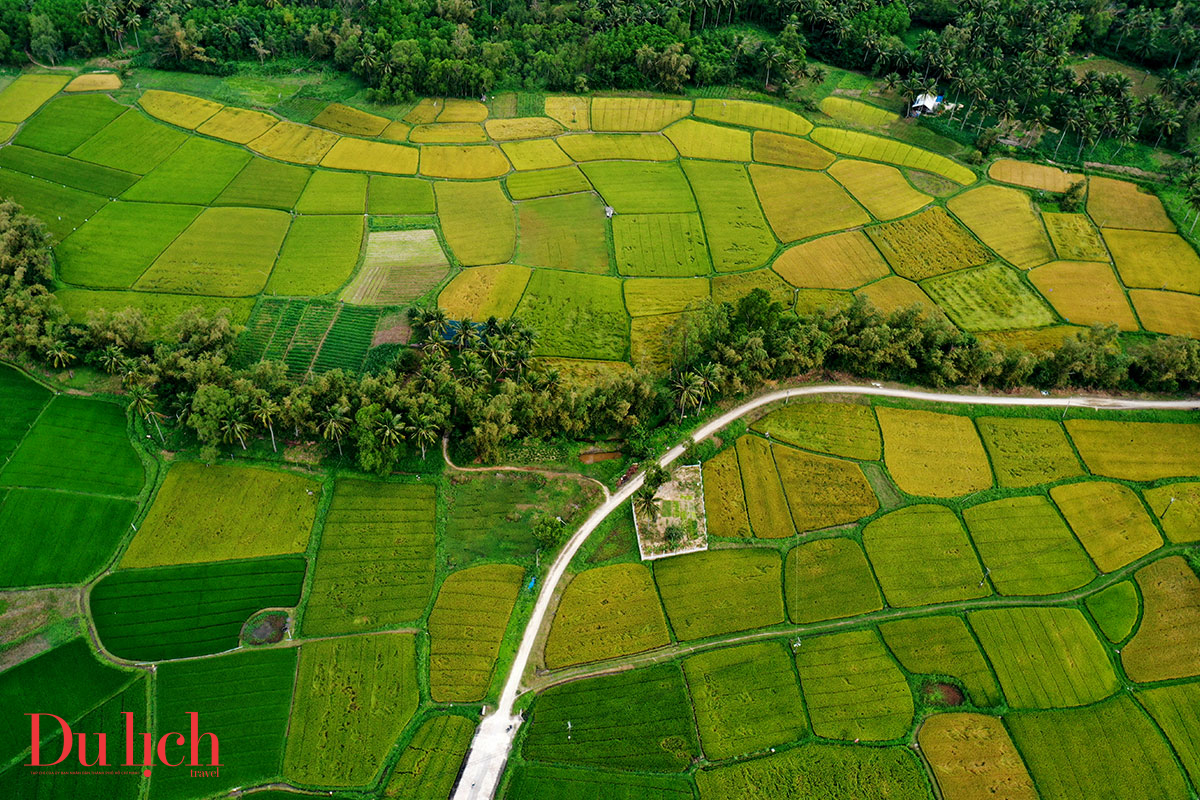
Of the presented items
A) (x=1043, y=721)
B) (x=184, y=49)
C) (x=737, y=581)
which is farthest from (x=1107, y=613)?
(x=184, y=49)

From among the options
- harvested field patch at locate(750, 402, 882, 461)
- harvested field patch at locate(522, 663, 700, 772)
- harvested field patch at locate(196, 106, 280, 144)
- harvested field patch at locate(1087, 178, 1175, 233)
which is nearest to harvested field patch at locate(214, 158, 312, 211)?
harvested field patch at locate(196, 106, 280, 144)

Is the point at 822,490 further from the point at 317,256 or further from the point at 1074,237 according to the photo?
the point at 317,256

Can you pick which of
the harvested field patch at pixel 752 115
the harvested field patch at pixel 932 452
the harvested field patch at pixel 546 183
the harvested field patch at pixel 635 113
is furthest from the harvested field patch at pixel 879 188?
the harvested field patch at pixel 932 452

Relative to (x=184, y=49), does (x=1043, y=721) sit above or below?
below

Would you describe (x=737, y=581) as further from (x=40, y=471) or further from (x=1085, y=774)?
(x=40, y=471)

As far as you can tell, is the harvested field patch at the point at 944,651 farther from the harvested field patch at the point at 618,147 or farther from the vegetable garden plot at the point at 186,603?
the harvested field patch at the point at 618,147

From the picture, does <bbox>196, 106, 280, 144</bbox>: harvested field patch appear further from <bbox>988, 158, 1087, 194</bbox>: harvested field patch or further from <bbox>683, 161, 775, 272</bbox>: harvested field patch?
<bbox>988, 158, 1087, 194</bbox>: harvested field patch
